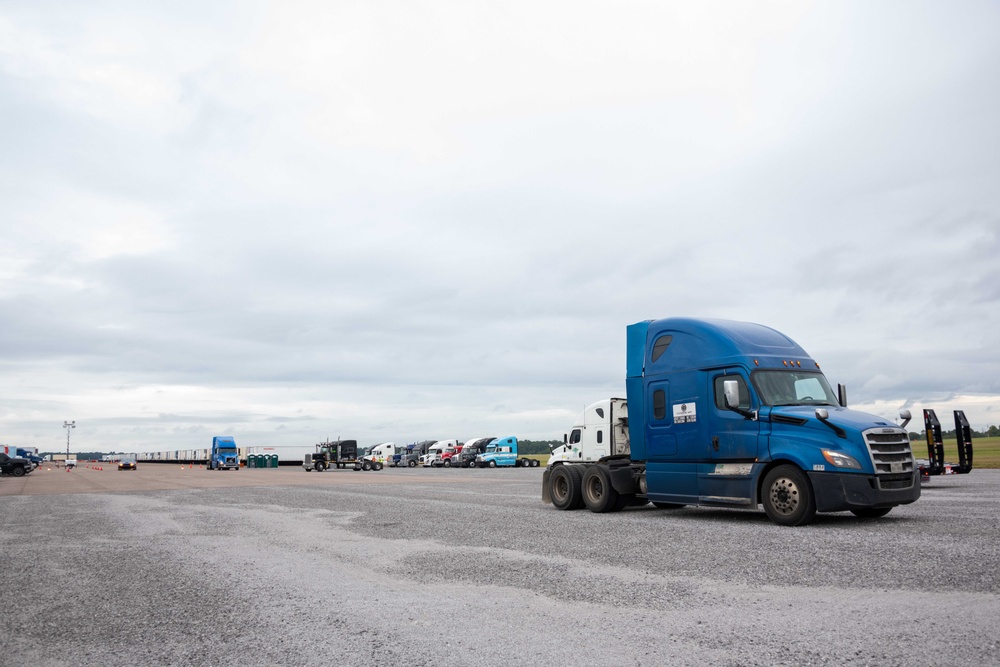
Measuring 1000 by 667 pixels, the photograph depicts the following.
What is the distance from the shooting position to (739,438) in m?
14.1

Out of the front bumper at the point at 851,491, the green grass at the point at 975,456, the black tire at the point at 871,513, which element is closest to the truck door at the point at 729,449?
the front bumper at the point at 851,491

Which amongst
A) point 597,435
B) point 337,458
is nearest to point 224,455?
point 337,458

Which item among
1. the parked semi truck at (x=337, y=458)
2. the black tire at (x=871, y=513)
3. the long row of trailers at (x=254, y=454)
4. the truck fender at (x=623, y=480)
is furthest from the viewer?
the long row of trailers at (x=254, y=454)

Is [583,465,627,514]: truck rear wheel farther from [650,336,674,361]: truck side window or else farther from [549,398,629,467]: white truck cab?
[650,336,674,361]: truck side window

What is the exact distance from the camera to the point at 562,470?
1812 cm

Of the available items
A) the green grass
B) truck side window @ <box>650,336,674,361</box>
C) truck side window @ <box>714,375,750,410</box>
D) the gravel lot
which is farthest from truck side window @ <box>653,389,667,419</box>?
the green grass

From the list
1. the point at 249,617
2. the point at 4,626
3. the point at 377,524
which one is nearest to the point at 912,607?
the point at 249,617

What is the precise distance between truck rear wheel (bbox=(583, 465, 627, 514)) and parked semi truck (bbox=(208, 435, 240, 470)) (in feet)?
197

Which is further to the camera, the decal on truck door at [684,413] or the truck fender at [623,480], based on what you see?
the truck fender at [623,480]

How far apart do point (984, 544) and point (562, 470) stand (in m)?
9.42

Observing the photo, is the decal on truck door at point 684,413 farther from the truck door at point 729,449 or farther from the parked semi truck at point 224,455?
the parked semi truck at point 224,455

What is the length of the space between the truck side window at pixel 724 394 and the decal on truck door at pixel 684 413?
0.56 meters

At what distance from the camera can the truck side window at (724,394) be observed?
1416 centimetres

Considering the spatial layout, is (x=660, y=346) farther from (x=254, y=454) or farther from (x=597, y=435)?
(x=254, y=454)
